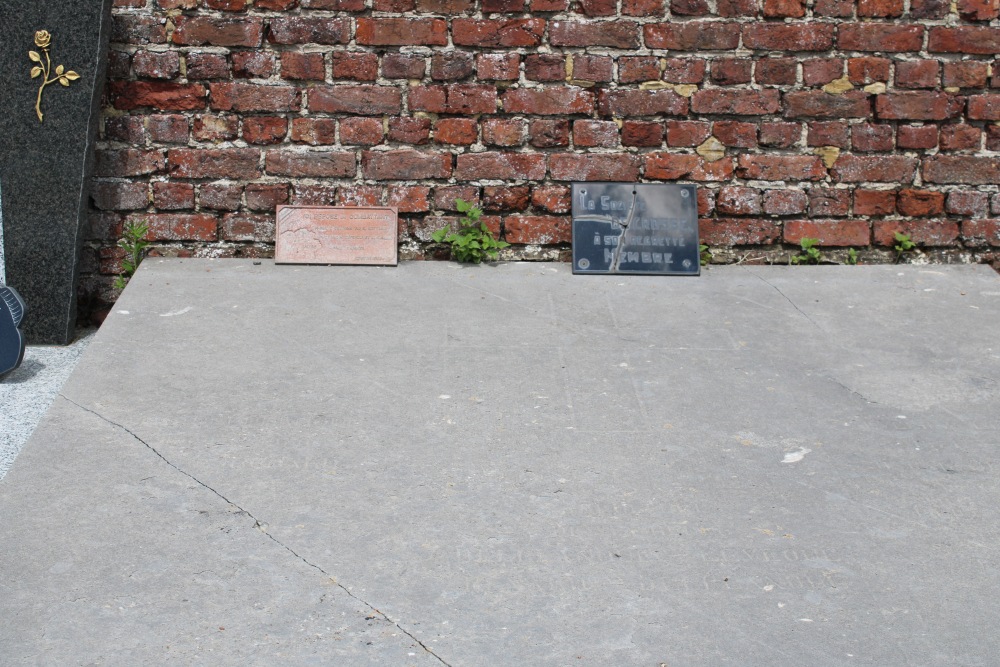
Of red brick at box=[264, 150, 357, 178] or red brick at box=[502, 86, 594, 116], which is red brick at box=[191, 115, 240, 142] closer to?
red brick at box=[264, 150, 357, 178]

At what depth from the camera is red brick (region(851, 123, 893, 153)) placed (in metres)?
4.28

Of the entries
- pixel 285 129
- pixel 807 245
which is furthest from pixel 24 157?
pixel 807 245

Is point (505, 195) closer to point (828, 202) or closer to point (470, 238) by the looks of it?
point (470, 238)

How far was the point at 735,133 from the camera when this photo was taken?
4.26 metres

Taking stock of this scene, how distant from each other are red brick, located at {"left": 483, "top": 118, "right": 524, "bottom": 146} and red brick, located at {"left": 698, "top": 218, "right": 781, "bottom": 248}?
0.76 metres

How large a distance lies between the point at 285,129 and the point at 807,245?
6.41 feet

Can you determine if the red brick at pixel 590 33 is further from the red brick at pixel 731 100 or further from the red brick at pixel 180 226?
the red brick at pixel 180 226

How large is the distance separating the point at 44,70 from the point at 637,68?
2.04 metres

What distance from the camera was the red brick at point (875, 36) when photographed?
4.21m

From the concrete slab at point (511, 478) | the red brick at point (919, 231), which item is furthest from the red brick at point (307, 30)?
the red brick at point (919, 231)

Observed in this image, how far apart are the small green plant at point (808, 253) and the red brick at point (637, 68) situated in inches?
32.6

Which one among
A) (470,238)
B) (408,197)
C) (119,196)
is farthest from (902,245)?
(119,196)

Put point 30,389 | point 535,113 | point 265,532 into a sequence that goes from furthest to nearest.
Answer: point 535,113 → point 30,389 → point 265,532

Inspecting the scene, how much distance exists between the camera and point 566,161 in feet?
13.9
